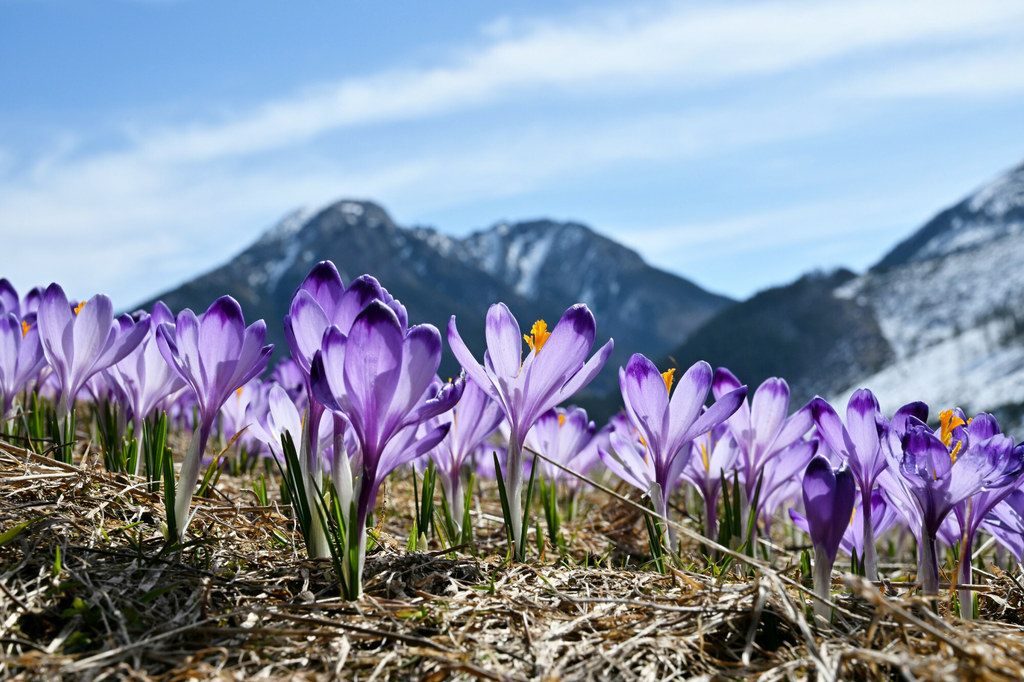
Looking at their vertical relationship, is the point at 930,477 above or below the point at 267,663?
above

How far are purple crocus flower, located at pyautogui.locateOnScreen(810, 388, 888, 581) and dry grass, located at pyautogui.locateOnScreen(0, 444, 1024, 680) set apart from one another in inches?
9.8

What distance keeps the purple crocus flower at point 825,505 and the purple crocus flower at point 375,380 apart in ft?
2.54

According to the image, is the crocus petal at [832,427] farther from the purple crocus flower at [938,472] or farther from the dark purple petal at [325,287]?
the dark purple petal at [325,287]

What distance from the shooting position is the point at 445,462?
7.86ft

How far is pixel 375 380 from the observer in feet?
4.99

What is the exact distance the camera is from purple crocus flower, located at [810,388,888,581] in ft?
6.25

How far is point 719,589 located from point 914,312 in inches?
5684

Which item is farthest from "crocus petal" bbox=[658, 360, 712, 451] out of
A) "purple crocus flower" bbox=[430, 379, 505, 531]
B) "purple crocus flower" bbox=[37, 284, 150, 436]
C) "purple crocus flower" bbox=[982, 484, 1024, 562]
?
"purple crocus flower" bbox=[37, 284, 150, 436]

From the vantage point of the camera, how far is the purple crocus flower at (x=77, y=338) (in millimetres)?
2199

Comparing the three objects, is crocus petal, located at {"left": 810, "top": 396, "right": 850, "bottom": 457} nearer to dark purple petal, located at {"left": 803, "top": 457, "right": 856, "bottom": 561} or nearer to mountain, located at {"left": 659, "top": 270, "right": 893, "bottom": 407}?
dark purple petal, located at {"left": 803, "top": 457, "right": 856, "bottom": 561}

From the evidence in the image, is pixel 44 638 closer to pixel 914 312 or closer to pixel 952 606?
→ pixel 952 606

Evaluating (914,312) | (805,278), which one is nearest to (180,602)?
(914,312)

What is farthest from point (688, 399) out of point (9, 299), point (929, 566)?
point (9, 299)

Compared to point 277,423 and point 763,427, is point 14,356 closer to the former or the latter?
point 277,423
